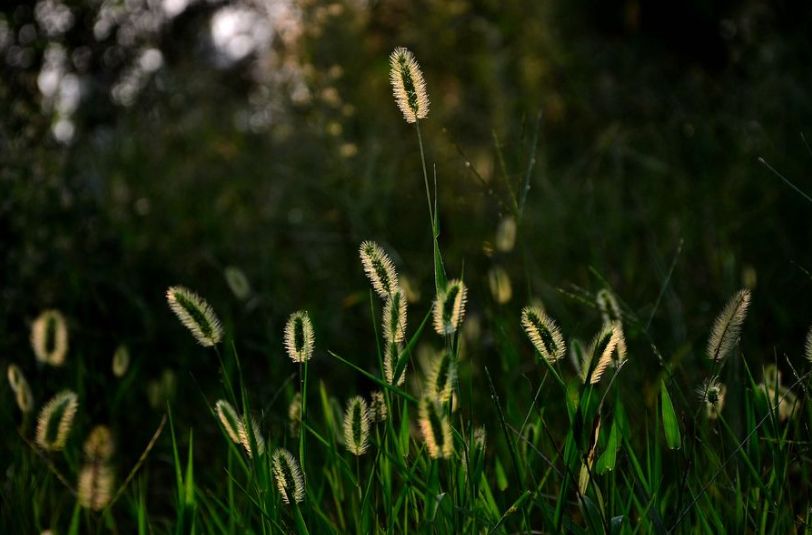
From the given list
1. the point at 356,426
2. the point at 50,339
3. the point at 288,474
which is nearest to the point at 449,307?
A: the point at 356,426

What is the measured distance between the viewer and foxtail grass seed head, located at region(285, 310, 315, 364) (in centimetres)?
115

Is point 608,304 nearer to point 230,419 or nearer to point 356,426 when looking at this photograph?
point 356,426

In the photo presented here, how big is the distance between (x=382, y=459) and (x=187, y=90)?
4107mm

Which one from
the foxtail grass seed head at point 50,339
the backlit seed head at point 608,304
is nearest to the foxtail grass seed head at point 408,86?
the backlit seed head at point 608,304

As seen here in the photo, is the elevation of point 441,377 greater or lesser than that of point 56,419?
greater

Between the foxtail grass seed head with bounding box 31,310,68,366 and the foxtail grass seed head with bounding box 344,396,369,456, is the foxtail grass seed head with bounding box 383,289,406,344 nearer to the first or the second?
the foxtail grass seed head with bounding box 344,396,369,456

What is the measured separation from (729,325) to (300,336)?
61 cm

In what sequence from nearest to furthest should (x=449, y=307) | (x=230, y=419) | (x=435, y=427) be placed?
(x=435, y=427), (x=449, y=307), (x=230, y=419)

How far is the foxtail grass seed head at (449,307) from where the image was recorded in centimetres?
108

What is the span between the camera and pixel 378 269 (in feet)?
3.91

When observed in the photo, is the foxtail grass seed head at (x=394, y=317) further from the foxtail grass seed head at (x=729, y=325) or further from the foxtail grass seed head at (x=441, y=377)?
the foxtail grass seed head at (x=729, y=325)

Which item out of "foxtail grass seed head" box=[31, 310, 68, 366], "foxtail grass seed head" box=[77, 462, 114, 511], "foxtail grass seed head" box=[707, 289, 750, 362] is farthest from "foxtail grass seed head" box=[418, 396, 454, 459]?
"foxtail grass seed head" box=[31, 310, 68, 366]

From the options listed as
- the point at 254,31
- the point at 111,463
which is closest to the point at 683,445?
the point at 111,463

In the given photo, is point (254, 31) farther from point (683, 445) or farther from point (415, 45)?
point (683, 445)
